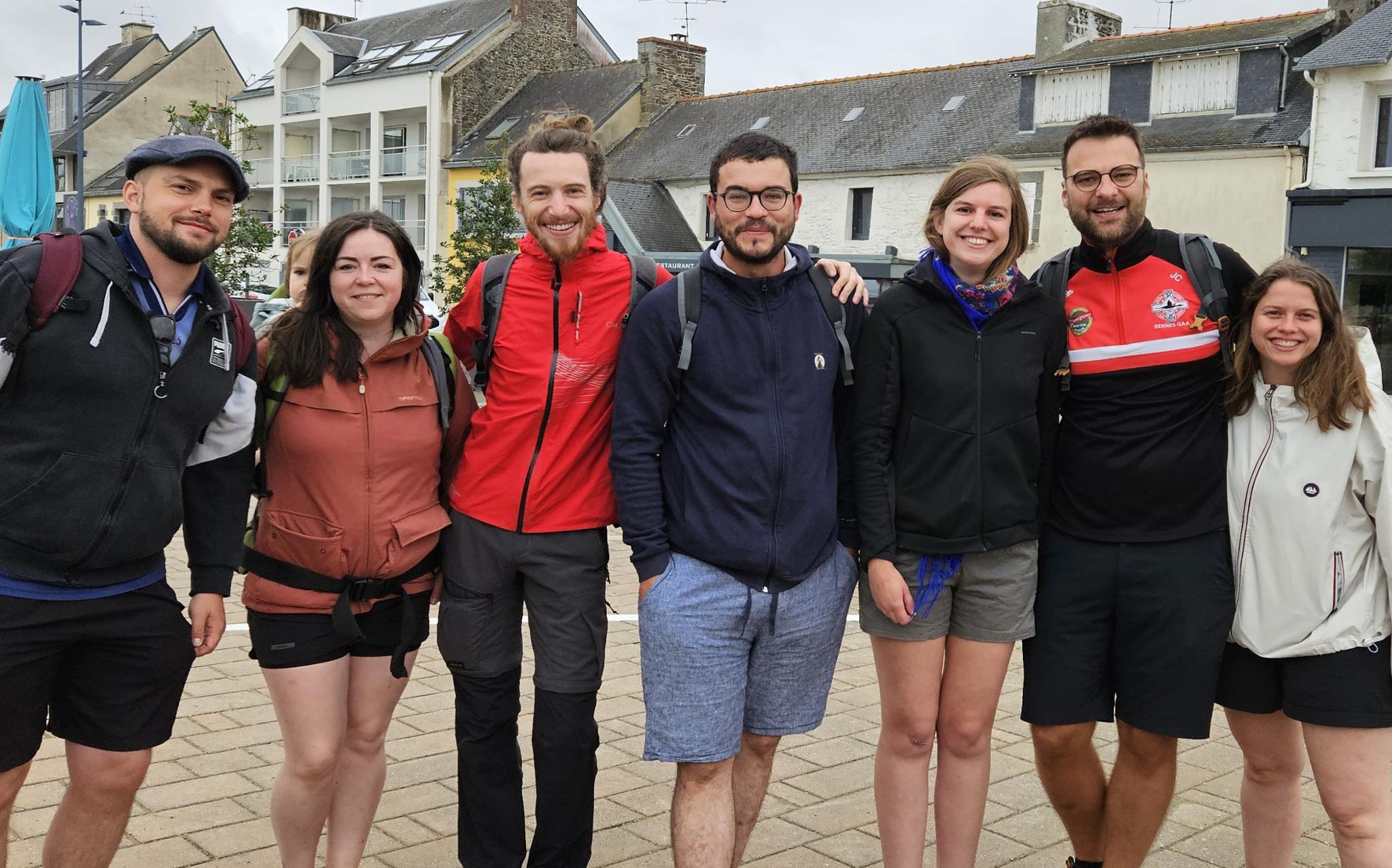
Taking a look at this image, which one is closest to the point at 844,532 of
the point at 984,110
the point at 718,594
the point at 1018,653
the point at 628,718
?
the point at 718,594

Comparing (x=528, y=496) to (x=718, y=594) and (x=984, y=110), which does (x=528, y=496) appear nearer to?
(x=718, y=594)

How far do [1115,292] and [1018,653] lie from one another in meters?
3.28

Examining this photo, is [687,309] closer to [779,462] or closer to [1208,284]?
[779,462]

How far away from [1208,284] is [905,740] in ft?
5.15

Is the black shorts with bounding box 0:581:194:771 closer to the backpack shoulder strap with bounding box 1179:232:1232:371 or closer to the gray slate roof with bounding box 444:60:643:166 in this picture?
the backpack shoulder strap with bounding box 1179:232:1232:371

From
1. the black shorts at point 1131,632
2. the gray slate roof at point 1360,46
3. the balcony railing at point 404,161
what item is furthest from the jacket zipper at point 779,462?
the balcony railing at point 404,161

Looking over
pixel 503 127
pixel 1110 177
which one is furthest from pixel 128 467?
pixel 503 127

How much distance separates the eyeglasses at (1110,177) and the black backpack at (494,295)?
130 cm

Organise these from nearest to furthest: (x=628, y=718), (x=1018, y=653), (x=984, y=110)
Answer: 1. (x=628, y=718)
2. (x=1018, y=653)
3. (x=984, y=110)

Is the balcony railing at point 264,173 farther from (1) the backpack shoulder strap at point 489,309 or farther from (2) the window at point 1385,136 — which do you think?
(1) the backpack shoulder strap at point 489,309

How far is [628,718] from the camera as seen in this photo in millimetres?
5562

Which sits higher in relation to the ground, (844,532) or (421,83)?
(421,83)

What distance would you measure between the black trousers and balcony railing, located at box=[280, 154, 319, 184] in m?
44.1

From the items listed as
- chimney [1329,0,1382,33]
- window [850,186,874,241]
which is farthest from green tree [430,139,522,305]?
chimney [1329,0,1382,33]
